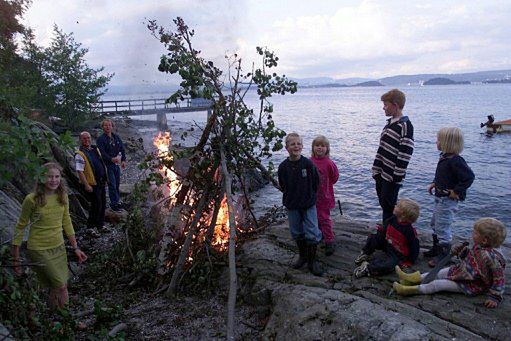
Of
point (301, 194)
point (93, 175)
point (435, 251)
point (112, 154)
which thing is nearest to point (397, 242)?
point (435, 251)

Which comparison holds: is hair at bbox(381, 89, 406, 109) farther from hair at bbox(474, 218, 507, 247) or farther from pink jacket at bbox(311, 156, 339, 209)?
hair at bbox(474, 218, 507, 247)

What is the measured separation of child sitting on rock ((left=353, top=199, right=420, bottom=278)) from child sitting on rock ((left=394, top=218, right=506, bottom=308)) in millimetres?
439

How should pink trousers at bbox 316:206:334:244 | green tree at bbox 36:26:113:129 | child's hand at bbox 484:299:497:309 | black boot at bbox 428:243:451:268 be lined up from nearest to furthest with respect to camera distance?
child's hand at bbox 484:299:497:309
black boot at bbox 428:243:451:268
pink trousers at bbox 316:206:334:244
green tree at bbox 36:26:113:129

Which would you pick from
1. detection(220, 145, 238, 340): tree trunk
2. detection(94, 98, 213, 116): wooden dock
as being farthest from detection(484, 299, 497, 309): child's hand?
detection(94, 98, 213, 116): wooden dock

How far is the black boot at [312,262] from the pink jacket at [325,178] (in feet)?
2.49

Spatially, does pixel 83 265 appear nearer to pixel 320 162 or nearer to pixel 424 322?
pixel 320 162

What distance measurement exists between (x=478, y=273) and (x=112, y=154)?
28.5 feet

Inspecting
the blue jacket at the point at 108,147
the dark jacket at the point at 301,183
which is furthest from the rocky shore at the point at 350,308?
the blue jacket at the point at 108,147

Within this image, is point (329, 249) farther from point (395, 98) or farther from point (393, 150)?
point (395, 98)

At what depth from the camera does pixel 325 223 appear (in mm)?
6367

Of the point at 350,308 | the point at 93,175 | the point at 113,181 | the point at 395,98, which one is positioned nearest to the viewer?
the point at 350,308

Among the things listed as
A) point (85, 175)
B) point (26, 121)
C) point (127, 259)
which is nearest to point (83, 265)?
point (127, 259)

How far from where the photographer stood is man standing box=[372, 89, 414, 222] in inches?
225

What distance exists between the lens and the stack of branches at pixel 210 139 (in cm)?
622
